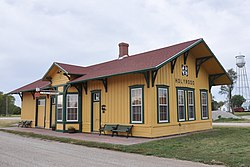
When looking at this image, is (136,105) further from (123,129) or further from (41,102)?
(41,102)

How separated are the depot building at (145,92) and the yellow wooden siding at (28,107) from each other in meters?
2.85

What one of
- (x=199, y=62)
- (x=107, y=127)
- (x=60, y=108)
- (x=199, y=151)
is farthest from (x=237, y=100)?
(x=199, y=151)

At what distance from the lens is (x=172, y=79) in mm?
14180

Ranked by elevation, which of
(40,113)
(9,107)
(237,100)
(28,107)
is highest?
(237,100)

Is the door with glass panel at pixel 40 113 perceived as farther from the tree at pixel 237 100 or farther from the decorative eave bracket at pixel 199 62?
the tree at pixel 237 100

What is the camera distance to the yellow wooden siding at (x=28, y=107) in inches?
854

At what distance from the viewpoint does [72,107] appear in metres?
16.6

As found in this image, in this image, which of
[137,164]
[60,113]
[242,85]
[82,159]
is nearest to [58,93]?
[60,113]

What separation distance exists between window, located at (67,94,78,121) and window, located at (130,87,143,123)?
A: 15.4ft

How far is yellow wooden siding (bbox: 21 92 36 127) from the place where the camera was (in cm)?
2169

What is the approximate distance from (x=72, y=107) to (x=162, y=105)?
20.2 ft

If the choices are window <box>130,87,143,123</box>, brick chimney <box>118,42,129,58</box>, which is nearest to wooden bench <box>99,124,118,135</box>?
window <box>130,87,143,123</box>

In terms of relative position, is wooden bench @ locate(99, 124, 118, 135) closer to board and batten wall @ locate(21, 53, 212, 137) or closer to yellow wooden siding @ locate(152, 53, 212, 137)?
board and batten wall @ locate(21, 53, 212, 137)

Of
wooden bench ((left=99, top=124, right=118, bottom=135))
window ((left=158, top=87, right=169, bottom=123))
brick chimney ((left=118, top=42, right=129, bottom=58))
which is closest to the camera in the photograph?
window ((left=158, top=87, right=169, bottom=123))
